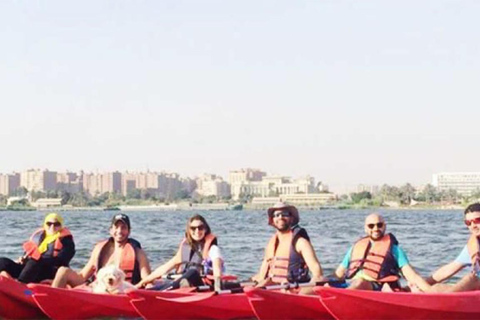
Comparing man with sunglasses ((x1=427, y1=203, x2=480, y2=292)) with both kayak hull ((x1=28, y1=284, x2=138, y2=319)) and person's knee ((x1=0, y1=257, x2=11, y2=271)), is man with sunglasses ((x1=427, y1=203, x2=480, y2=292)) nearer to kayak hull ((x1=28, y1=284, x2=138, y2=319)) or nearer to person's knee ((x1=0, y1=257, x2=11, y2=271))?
kayak hull ((x1=28, y1=284, x2=138, y2=319))

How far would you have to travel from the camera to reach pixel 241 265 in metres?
25.7

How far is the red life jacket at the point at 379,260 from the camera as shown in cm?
1148

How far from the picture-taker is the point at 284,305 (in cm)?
1106

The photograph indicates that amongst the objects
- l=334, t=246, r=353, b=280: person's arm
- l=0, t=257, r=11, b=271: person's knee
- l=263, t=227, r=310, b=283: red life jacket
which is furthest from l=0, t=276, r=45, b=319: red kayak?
l=334, t=246, r=353, b=280: person's arm

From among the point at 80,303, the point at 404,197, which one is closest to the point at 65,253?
the point at 80,303

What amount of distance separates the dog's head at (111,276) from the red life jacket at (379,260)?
3.02m

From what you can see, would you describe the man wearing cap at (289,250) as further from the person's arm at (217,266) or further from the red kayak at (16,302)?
the red kayak at (16,302)

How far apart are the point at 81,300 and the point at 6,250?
2336 centimetres

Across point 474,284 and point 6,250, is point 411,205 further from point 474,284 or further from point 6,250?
point 474,284

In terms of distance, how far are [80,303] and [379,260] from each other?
12.6 ft

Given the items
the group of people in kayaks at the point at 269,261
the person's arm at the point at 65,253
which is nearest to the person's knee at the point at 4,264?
the group of people in kayaks at the point at 269,261

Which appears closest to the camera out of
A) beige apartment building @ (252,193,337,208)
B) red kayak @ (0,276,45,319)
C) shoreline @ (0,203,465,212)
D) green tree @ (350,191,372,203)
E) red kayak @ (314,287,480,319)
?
red kayak @ (314,287,480,319)

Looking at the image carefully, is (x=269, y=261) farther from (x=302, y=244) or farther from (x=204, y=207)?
(x=204, y=207)

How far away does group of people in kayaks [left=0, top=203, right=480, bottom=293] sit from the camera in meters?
11.3
